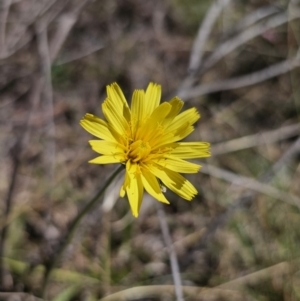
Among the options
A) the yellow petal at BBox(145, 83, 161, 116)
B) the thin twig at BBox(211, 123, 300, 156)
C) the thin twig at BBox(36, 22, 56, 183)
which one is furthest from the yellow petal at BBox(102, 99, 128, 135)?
the thin twig at BBox(211, 123, 300, 156)

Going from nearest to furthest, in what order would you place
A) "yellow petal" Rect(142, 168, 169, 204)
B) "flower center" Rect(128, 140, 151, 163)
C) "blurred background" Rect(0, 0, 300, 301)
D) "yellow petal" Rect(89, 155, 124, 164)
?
"yellow petal" Rect(89, 155, 124, 164), "yellow petal" Rect(142, 168, 169, 204), "flower center" Rect(128, 140, 151, 163), "blurred background" Rect(0, 0, 300, 301)

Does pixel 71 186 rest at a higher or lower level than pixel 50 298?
→ higher

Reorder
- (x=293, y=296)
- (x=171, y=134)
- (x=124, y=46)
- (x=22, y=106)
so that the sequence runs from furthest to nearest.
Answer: (x=124, y=46) → (x=22, y=106) → (x=293, y=296) → (x=171, y=134)

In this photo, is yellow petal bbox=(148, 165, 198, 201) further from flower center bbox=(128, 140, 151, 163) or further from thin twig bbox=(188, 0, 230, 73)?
thin twig bbox=(188, 0, 230, 73)

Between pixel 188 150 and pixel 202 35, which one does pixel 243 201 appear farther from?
pixel 202 35

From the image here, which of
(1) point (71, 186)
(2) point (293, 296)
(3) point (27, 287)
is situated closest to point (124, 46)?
(1) point (71, 186)

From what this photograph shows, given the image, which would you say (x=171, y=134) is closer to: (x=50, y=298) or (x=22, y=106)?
(x=50, y=298)
